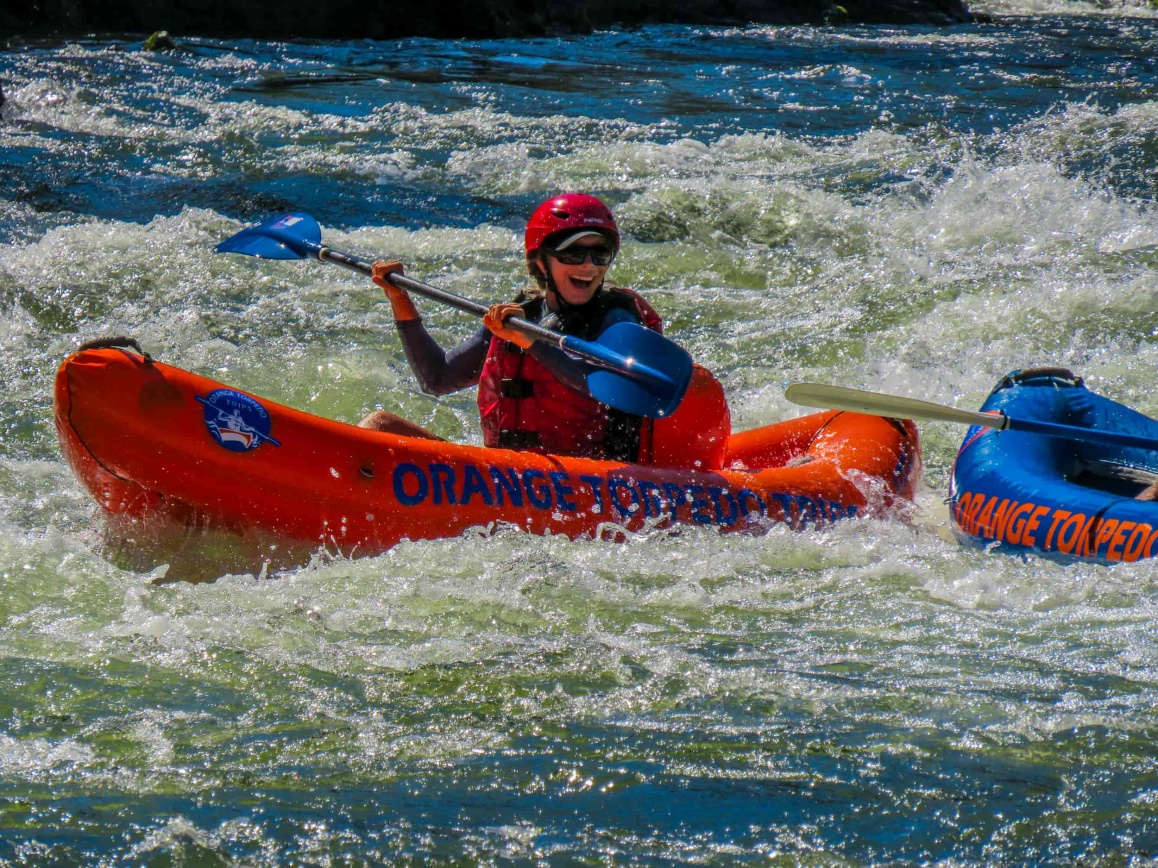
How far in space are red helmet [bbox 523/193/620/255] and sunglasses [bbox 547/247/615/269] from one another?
5cm

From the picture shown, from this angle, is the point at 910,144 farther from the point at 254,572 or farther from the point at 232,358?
the point at 254,572

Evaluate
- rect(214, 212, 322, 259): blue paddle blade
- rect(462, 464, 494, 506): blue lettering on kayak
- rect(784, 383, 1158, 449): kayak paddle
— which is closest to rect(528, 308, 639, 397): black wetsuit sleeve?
rect(462, 464, 494, 506): blue lettering on kayak

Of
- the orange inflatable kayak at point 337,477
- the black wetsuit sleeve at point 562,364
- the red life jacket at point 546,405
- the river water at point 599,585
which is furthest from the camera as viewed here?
the red life jacket at point 546,405

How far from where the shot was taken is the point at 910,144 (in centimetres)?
1072

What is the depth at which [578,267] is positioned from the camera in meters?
4.16

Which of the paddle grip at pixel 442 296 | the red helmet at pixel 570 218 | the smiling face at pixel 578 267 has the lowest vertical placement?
the paddle grip at pixel 442 296

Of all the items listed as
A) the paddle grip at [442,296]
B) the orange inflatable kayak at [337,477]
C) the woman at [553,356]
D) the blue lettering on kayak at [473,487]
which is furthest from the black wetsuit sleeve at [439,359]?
the blue lettering on kayak at [473,487]

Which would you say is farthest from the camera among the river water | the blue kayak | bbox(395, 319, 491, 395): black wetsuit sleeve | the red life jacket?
bbox(395, 319, 491, 395): black wetsuit sleeve

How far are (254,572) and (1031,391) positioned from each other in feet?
9.38

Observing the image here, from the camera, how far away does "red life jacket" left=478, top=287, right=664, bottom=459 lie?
4.21 m

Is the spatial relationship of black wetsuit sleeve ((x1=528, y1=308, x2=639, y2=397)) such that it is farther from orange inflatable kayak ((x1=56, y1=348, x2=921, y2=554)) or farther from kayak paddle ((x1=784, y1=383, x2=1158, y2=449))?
kayak paddle ((x1=784, y1=383, x2=1158, y2=449))

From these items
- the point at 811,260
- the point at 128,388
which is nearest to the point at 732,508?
the point at 128,388

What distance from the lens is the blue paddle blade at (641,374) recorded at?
3.91m

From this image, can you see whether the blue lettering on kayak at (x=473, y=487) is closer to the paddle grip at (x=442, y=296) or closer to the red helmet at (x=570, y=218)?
the paddle grip at (x=442, y=296)
